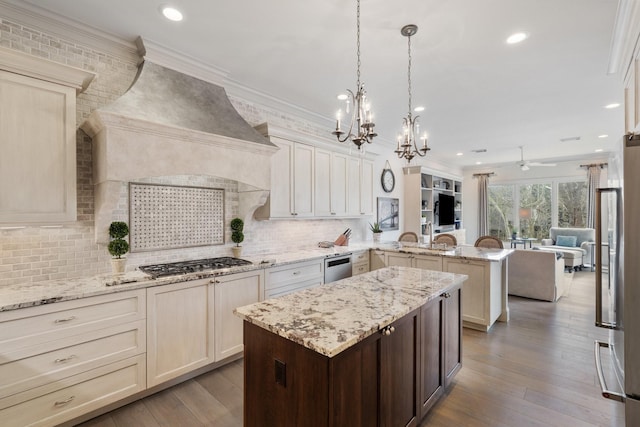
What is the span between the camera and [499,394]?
2334 mm

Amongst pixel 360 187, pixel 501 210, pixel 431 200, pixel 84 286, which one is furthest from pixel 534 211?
pixel 84 286

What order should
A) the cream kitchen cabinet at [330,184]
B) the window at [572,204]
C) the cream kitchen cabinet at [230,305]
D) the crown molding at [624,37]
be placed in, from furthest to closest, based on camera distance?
the window at [572,204] < the cream kitchen cabinet at [330,184] < the cream kitchen cabinet at [230,305] < the crown molding at [624,37]

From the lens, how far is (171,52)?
2650 millimetres

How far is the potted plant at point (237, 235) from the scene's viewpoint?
3291 millimetres

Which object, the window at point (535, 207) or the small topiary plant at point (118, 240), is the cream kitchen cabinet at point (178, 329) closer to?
the small topiary plant at point (118, 240)

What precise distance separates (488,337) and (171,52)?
4.44 metres

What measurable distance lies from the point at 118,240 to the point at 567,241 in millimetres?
9117

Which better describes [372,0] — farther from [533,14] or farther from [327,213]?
[327,213]

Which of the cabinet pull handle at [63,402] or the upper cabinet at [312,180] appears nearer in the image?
the cabinet pull handle at [63,402]

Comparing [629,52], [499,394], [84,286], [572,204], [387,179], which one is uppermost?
[629,52]

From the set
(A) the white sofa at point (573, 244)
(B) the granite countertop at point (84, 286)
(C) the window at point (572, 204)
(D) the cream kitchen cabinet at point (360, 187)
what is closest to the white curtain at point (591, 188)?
(C) the window at point (572, 204)

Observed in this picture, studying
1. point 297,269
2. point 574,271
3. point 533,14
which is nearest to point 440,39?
point 533,14

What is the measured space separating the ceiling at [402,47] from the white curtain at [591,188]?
3728mm

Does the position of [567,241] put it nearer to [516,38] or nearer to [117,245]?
[516,38]
